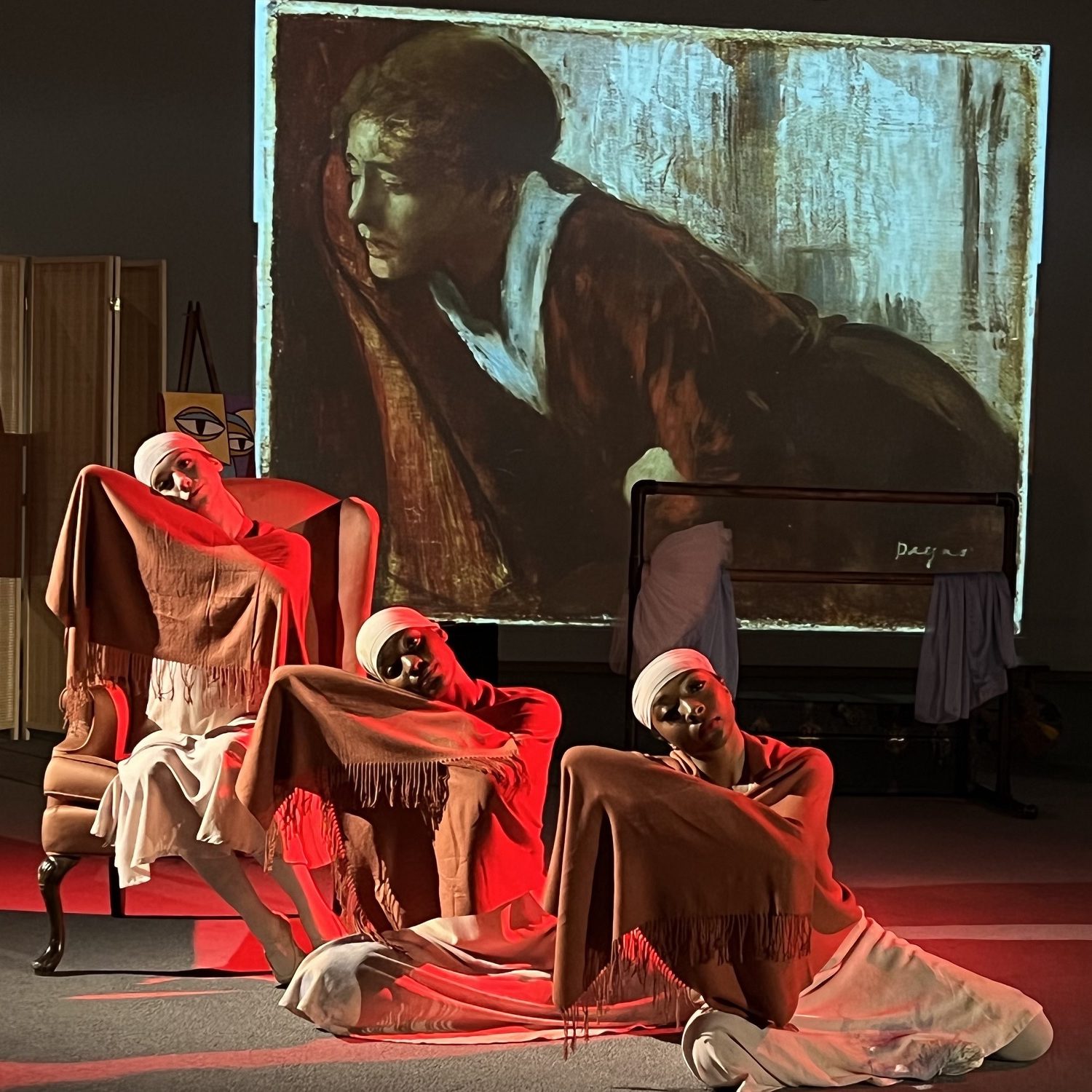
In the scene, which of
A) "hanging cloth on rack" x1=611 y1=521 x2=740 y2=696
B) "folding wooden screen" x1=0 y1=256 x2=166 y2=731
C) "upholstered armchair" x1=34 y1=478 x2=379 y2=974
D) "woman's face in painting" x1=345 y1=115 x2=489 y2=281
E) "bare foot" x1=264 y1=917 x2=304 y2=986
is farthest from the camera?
"woman's face in painting" x1=345 y1=115 x2=489 y2=281

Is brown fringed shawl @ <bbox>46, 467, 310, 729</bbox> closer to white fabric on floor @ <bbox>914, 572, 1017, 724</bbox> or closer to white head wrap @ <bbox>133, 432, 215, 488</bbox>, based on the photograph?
white head wrap @ <bbox>133, 432, 215, 488</bbox>

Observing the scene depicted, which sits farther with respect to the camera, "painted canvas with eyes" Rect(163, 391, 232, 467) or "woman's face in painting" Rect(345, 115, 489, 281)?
"woman's face in painting" Rect(345, 115, 489, 281)

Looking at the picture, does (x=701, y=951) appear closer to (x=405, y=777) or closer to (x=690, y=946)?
(x=690, y=946)

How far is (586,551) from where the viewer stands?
19.6 ft

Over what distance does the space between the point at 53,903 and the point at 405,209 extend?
11.4 ft

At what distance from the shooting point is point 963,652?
5.32m

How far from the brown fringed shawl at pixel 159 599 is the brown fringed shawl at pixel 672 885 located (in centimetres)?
98

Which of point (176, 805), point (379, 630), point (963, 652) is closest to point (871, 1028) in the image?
point (379, 630)

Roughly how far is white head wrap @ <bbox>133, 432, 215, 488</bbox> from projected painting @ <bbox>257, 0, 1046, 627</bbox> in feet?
8.58

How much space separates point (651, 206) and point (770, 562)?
1458 mm

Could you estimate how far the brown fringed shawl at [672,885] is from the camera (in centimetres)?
243
